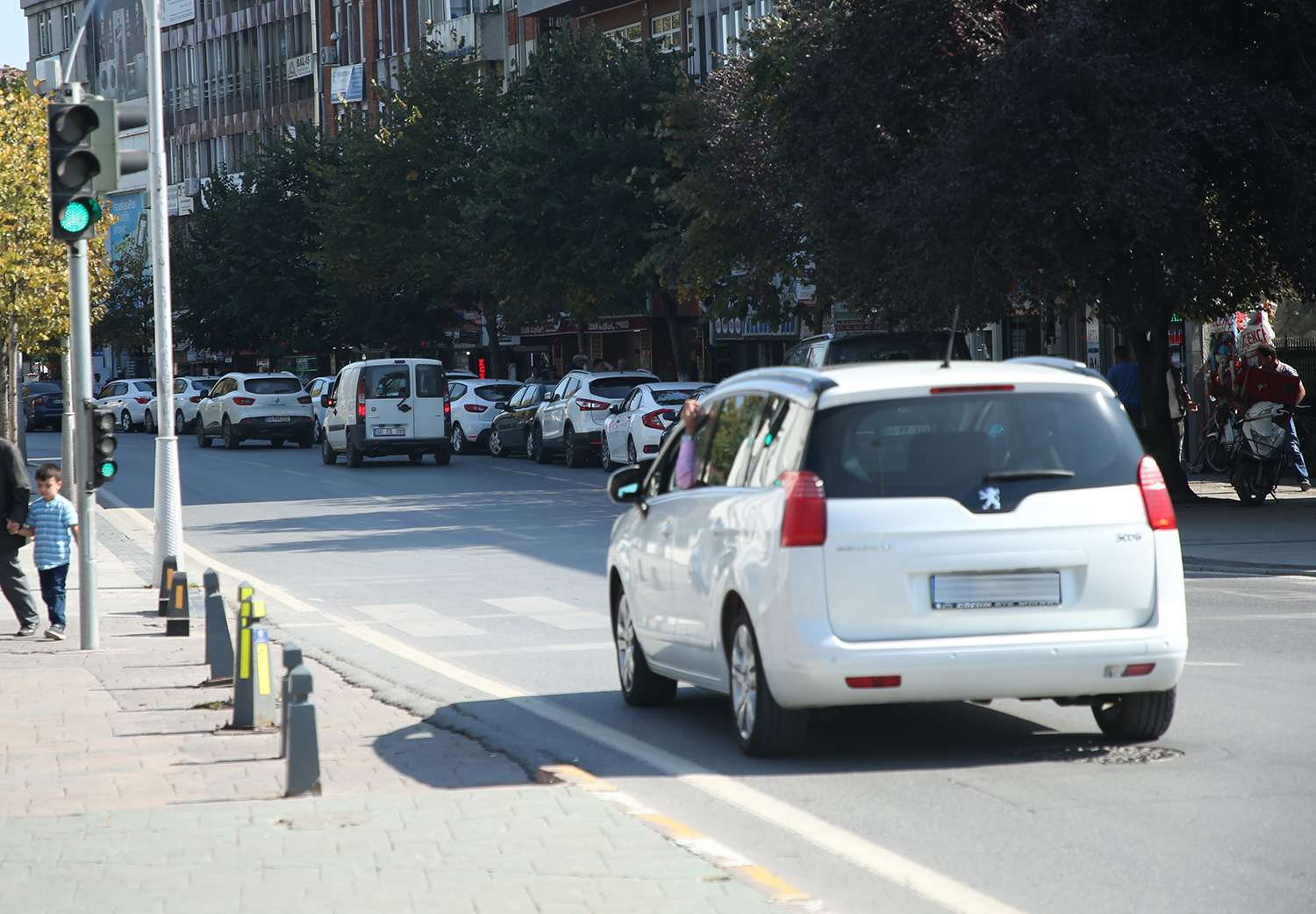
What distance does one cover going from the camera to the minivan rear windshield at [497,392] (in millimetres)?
38656

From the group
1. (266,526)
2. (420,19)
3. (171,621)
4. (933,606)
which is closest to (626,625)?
(933,606)

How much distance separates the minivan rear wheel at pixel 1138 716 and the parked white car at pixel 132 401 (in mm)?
51996

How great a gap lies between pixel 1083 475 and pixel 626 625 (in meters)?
2.88

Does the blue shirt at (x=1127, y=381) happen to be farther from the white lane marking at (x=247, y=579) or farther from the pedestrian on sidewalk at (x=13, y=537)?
the pedestrian on sidewalk at (x=13, y=537)

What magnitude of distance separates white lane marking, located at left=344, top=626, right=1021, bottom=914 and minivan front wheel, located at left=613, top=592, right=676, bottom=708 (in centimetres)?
35

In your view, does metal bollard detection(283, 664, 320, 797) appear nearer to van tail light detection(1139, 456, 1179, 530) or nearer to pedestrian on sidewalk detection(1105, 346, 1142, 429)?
van tail light detection(1139, 456, 1179, 530)

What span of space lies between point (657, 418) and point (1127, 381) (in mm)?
8053

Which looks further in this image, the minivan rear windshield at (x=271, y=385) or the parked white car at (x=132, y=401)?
the parked white car at (x=132, y=401)

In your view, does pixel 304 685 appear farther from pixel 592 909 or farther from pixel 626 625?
pixel 626 625

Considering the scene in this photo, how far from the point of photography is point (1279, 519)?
19.6 meters

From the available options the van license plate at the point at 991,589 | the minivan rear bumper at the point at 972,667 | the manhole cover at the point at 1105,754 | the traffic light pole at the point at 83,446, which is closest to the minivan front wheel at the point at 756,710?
the minivan rear bumper at the point at 972,667

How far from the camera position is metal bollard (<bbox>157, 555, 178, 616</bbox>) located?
13.5 metres

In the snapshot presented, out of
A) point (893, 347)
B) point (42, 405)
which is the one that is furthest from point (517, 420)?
point (42, 405)

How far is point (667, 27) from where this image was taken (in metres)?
52.8
